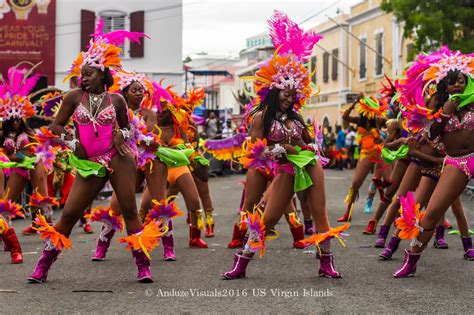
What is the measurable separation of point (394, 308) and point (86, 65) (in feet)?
11.3

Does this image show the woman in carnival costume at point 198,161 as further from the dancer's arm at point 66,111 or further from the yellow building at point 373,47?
the yellow building at point 373,47

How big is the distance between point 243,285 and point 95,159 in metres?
1.70

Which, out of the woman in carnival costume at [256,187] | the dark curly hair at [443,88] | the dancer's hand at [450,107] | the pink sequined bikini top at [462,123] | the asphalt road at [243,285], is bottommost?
the asphalt road at [243,285]

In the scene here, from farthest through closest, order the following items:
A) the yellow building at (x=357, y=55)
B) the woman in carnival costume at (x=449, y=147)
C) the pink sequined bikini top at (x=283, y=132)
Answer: the yellow building at (x=357, y=55), the pink sequined bikini top at (x=283, y=132), the woman in carnival costume at (x=449, y=147)

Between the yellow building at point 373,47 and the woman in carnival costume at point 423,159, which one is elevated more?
the yellow building at point 373,47

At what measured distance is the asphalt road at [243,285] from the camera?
6.93 meters

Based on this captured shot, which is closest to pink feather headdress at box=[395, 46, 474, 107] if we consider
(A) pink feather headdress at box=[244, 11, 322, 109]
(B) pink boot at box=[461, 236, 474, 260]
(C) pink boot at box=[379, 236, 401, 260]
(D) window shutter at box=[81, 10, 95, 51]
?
(A) pink feather headdress at box=[244, 11, 322, 109]

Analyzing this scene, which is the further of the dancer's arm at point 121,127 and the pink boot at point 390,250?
the pink boot at point 390,250

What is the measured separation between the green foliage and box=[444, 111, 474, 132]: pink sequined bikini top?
1777cm

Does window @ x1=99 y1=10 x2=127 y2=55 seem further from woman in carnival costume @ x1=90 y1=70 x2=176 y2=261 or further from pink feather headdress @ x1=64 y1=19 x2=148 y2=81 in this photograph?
pink feather headdress @ x1=64 y1=19 x2=148 y2=81

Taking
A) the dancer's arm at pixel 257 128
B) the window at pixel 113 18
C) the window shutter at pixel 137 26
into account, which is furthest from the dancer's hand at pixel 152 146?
the window at pixel 113 18

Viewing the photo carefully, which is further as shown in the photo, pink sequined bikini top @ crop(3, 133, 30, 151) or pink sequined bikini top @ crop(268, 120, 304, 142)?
pink sequined bikini top @ crop(3, 133, 30, 151)

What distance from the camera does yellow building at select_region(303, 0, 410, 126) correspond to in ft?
144

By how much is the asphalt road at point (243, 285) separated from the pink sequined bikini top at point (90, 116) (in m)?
1.43
